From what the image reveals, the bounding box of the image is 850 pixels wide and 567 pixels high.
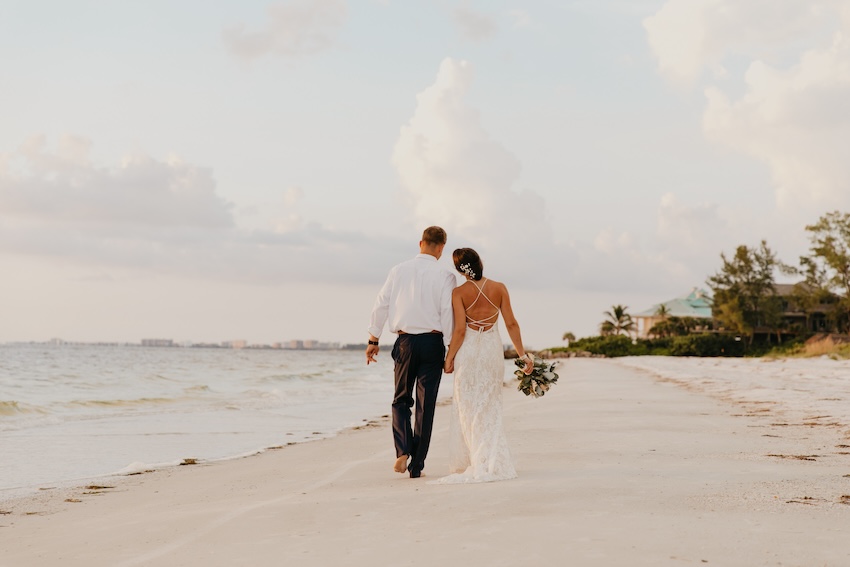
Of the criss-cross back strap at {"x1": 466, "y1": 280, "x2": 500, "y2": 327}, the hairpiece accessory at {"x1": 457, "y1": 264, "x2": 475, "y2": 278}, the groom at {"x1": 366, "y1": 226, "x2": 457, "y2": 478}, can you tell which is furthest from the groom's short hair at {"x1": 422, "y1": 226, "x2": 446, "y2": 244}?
the criss-cross back strap at {"x1": 466, "y1": 280, "x2": 500, "y2": 327}

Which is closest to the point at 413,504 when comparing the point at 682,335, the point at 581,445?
the point at 581,445

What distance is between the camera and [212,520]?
608 centimetres

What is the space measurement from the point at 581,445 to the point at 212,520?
4995 mm

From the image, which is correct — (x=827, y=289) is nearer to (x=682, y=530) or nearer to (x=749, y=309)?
(x=749, y=309)

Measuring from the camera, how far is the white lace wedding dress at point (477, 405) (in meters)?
7.32

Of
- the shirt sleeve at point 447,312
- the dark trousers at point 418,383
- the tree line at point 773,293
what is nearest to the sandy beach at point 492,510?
the dark trousers at point 418,383

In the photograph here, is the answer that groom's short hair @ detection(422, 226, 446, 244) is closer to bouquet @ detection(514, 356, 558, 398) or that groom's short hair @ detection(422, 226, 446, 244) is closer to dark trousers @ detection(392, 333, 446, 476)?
dark trousers @ detection(392, 333, 446, 476)

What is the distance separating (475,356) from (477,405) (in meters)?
0.43

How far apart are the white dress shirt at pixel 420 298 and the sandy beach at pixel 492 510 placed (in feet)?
4.61

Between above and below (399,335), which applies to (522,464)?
below

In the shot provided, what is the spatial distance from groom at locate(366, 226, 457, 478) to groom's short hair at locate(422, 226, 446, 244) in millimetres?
210

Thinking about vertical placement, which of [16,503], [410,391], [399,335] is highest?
[399,335]

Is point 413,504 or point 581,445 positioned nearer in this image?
point 413,504

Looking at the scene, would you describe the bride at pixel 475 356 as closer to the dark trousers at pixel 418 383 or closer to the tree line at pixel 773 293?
the dark trousers at pixel 418 383
